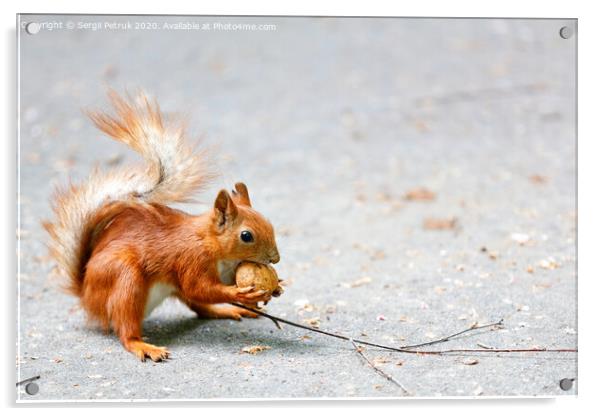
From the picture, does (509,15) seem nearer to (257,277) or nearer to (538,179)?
(257,277)

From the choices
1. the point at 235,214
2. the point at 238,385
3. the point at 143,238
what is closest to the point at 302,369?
the point at 238,385

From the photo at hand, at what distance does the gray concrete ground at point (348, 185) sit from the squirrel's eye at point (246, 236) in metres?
0.27

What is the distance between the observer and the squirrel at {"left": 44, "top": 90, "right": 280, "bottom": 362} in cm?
198

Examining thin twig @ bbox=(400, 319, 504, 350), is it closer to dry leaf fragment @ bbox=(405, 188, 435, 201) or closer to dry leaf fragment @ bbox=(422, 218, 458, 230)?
dry leaf fragment @ bbox=(422, 218, 458, 230)

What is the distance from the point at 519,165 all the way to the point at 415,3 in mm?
1966

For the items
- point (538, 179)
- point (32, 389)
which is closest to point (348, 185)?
point (538, 179)

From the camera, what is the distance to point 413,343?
209 centimetres

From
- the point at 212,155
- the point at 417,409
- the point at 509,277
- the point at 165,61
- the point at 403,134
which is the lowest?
the point at 417,409

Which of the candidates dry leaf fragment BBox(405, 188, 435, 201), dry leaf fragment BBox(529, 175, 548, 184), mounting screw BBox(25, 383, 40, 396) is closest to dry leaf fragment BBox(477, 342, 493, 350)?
mounting screw BBox(25, 383, 40, 396)

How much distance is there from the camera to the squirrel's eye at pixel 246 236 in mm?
1950

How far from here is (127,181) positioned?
6.94 feet

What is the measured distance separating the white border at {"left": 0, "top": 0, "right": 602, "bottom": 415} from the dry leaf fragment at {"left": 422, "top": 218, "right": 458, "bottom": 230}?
109 centimetres

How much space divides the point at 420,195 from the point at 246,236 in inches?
72.0

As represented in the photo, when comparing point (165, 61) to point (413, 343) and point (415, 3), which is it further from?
point (413, 343)
